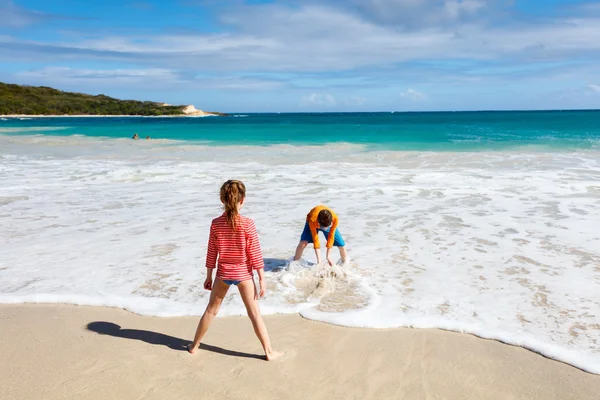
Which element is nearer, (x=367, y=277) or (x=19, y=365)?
(x=19, y=365)

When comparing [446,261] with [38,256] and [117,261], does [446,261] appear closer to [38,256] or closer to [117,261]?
[117,261]

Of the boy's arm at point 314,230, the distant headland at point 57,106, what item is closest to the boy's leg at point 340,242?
the boy's arm at point 314,230

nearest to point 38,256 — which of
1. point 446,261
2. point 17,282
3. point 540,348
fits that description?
point 17,282

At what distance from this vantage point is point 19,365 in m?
4.08

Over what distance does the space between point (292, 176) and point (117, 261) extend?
934 cm

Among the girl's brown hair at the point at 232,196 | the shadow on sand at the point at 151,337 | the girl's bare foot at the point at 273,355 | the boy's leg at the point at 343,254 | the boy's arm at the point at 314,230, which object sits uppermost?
the girl's brown hair at the point at 232,196

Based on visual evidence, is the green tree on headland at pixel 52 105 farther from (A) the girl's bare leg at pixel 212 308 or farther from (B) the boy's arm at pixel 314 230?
(A) the girl's bare leg at pixel 212 308

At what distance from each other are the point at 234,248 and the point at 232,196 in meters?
0.45

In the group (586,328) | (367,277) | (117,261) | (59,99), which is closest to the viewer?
(586,328)

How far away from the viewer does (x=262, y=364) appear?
13.7 ft

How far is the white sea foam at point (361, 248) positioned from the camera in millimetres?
5297

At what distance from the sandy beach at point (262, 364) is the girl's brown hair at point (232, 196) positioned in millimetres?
1204

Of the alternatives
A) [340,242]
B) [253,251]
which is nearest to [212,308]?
[253,251]

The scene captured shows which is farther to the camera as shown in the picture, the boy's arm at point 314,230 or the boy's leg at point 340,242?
the boy's leg at point 340,242
